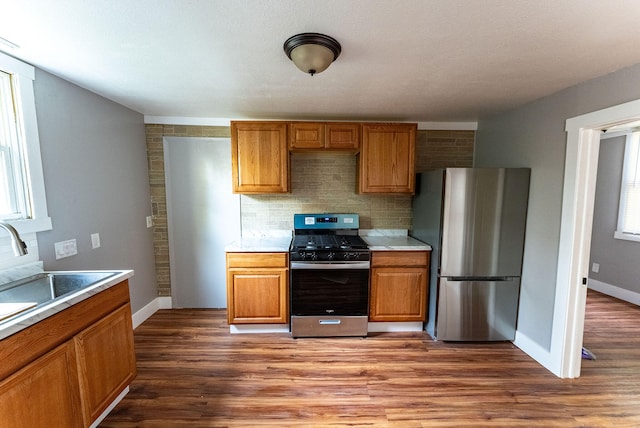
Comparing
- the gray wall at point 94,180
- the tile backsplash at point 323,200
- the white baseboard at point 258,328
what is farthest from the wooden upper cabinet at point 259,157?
the white baseboard at point 258,328

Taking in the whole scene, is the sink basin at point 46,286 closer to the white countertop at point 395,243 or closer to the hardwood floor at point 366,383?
the hardwood floor at point 366,383

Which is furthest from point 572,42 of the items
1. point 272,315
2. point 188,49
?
point 272,315

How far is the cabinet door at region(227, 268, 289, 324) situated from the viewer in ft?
8.32

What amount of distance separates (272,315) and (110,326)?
1.33 meters

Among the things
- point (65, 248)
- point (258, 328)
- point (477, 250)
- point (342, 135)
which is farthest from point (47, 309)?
point (477, 250)

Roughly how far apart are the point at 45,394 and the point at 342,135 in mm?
2762

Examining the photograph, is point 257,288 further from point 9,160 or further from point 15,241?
point 9,160

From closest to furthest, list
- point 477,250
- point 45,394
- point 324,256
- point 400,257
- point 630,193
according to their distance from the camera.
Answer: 1. point 45,394
2. point 477,250
3. point 324,256
4. point 400,257
5. point 630,193

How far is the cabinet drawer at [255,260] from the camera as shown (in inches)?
99.2

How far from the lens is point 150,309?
9.72 ft

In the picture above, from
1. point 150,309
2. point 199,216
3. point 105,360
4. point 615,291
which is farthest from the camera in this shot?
point 615,291

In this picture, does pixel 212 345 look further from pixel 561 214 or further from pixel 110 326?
pixel 561 214

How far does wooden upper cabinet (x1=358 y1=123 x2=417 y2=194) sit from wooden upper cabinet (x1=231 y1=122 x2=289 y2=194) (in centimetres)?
86

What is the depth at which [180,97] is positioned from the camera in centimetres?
228
